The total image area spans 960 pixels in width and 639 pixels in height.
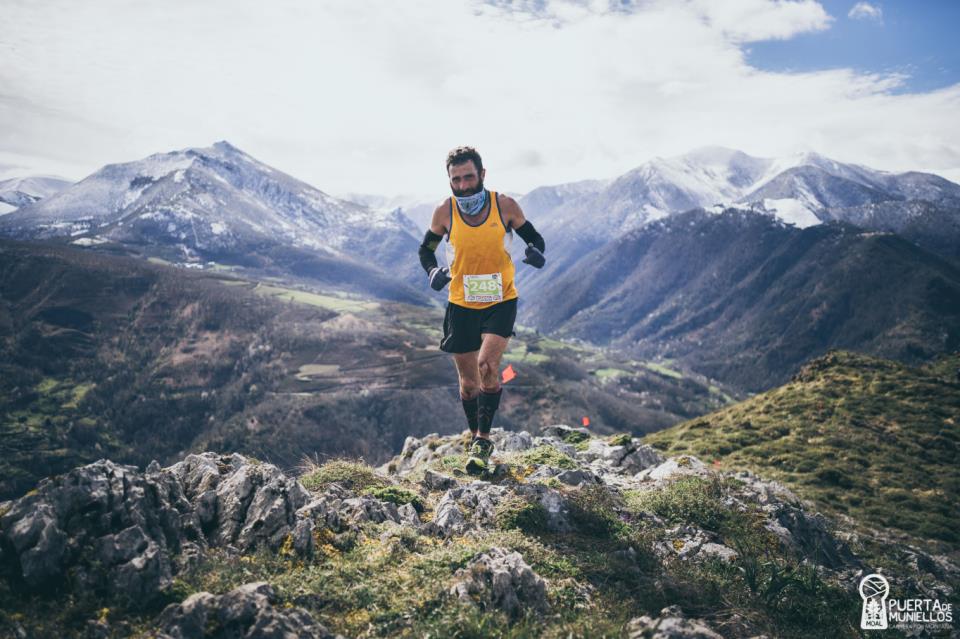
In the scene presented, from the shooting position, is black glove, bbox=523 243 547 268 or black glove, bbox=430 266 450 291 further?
black glove, bbox=523 243 547 268

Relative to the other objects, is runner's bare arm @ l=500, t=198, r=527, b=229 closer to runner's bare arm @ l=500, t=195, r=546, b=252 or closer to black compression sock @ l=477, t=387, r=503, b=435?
runner's bare arm @ l=500, t=195, r=546, b=252

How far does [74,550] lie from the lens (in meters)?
4.50

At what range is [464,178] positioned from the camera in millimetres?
7988

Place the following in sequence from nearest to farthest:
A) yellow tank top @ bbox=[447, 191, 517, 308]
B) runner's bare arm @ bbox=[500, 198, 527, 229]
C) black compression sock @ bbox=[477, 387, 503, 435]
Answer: yellow tank top @ bbox=[447, 191, 517, 308]
runner's bare arm @ bbox=[500, 198, 527, 229]
black compression sock @ bbox=[477, 387, 503, 435]

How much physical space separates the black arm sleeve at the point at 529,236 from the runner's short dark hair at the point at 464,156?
1221 millimetres

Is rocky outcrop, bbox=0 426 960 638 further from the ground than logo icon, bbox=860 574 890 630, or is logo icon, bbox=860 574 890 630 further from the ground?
rocky outcrop, bbox=0 426 960 638

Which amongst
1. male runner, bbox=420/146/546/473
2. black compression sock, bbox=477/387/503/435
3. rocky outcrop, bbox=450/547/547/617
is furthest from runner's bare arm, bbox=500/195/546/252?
rocky outcrop, bbox=450/547/547/617

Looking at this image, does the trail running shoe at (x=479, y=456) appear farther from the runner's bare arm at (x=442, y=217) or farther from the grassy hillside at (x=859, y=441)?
the grassy hillside at (x=859, y=441)

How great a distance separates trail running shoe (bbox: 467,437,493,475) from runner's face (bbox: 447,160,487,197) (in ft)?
14.8

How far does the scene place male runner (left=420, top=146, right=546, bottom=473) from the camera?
794 centimetres

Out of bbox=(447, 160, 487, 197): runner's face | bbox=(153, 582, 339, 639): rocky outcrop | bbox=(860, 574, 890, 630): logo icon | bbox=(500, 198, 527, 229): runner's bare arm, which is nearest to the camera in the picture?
bbox=(153, 582, 339, 639): rocky outcrop

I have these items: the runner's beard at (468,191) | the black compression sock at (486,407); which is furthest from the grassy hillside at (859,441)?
the runner's beard at (468,191)

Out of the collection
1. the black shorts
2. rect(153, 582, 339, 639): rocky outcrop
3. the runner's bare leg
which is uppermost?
the black shorts

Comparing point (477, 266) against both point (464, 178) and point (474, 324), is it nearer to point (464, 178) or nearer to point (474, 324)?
point (474, 324)
